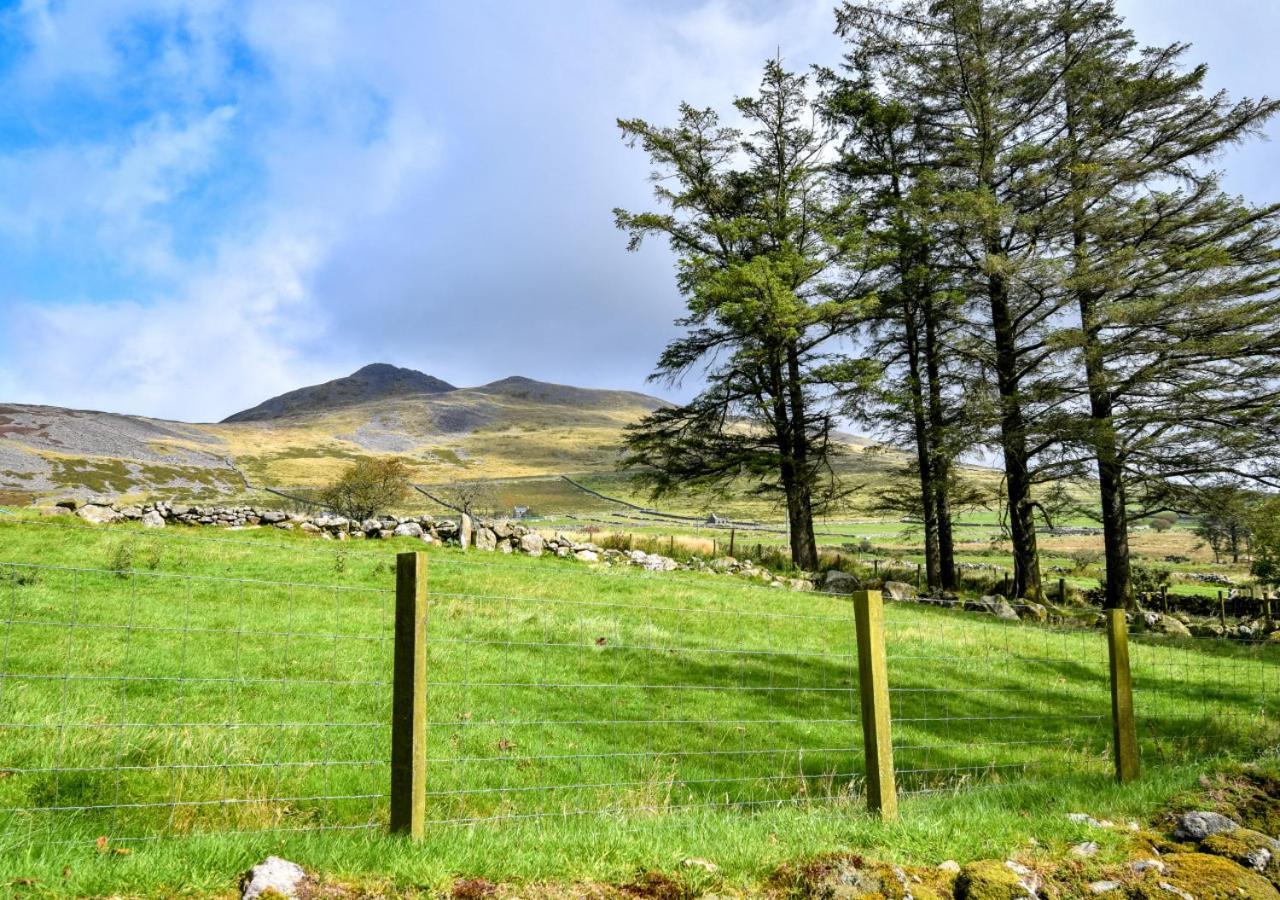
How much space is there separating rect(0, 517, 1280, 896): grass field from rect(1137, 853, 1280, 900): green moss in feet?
1.70

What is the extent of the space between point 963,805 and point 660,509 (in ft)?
292

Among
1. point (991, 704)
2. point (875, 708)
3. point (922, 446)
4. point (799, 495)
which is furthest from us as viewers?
point (799, 495)

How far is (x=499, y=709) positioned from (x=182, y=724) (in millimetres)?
2878

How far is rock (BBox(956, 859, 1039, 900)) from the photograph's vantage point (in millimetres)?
3420

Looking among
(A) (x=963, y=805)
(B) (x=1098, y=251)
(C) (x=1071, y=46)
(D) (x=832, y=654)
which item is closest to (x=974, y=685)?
(D) (x=832, y=654)

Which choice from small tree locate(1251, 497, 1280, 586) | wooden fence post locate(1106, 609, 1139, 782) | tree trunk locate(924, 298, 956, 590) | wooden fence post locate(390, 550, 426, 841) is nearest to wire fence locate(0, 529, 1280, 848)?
wooden fence post locate(390, 550, 426, 841)

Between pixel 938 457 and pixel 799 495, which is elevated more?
pixel 938 457

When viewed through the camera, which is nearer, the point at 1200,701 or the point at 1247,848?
the point at 1247,848

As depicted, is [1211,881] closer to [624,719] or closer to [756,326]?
[624,719]

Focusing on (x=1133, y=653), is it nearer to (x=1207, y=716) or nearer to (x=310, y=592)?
(x=1207, y=716)

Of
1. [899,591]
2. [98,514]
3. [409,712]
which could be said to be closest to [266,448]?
[98,514]

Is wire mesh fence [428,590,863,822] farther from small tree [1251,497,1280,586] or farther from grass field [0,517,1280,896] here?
small tree [1251,497,1280,586]

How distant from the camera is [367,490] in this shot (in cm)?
3306

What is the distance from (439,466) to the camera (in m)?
119
